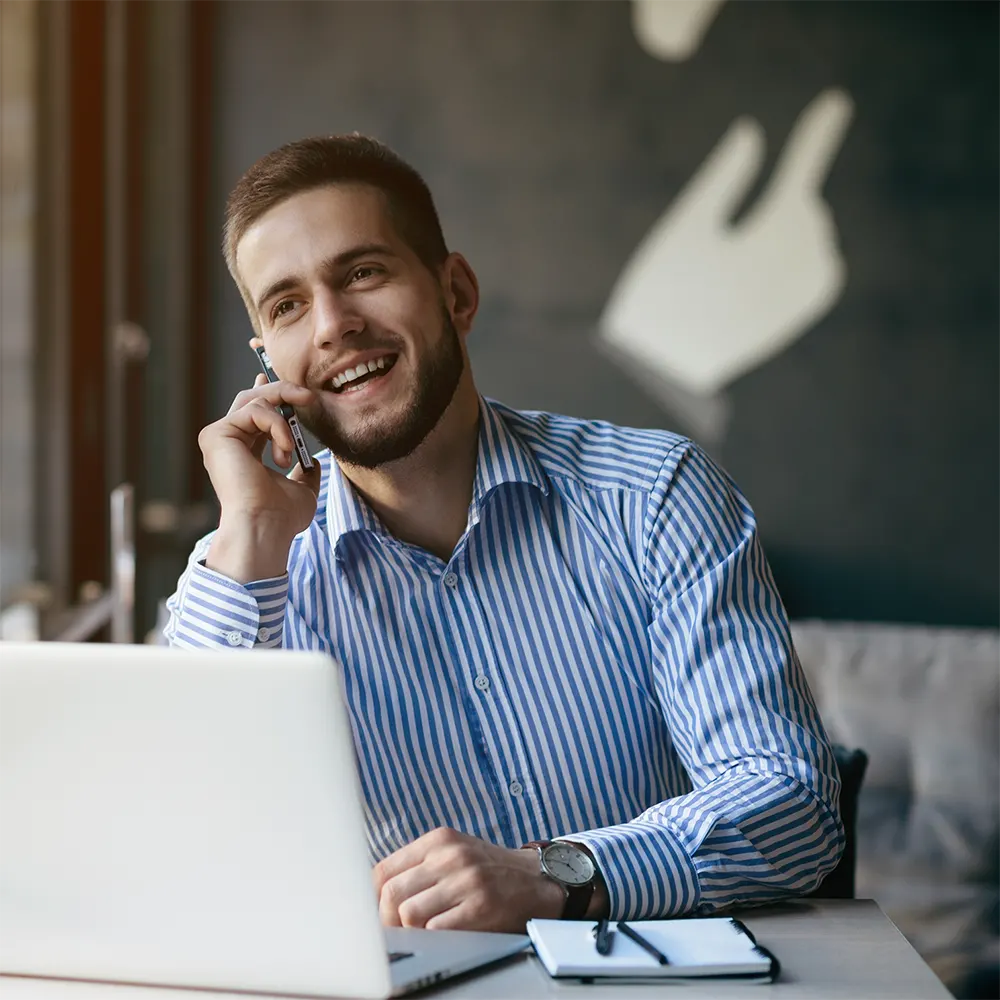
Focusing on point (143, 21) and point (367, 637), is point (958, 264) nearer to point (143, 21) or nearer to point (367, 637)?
point (143, 21)

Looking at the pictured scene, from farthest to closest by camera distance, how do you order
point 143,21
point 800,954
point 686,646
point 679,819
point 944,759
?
1. point 143,21
2. point 944,759
3. point 686,646
4. point 679,819
5. point 800,954

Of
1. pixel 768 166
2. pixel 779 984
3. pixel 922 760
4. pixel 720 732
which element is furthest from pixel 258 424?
pixel 768 166

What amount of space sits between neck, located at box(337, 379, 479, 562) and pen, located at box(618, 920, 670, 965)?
0.70 metres

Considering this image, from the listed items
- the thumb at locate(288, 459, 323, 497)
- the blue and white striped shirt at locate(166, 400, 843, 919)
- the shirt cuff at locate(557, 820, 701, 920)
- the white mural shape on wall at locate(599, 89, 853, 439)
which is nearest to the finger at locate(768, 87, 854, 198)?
the white mural shape on wall at locate(599, 89, 853, 439)

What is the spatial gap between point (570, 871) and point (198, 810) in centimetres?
42

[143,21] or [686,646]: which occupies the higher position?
[143,21]

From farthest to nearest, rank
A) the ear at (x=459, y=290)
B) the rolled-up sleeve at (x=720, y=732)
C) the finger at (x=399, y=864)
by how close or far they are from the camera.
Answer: the ear at (x=459, y=290) < the rolled-up sleeve at (x=720, y=732) < the finger at (x=399, y=864)

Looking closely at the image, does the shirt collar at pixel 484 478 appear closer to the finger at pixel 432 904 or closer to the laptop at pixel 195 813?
the finger at pixel 432 904

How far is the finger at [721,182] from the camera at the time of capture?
3592 mm

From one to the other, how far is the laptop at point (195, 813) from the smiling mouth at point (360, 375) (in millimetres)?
835

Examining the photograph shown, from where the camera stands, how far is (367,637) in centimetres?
157

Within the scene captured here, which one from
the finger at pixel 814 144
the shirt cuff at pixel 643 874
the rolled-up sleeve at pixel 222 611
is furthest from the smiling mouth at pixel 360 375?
the finger at pixel 814 144

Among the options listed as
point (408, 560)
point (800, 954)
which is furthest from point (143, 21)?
point (800, 954)

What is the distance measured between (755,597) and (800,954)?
0.52 m
